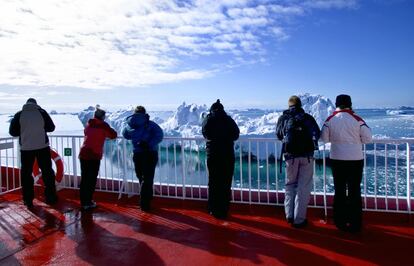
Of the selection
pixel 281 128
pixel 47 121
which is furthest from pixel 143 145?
pixel 281 128

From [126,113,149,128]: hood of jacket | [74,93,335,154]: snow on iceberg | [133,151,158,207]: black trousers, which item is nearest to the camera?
[126,113,149,128]: hood of jacket

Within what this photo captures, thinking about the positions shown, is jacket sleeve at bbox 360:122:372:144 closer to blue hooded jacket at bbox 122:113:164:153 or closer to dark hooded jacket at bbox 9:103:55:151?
blue hooded jacket at bbox 122:113:164:153

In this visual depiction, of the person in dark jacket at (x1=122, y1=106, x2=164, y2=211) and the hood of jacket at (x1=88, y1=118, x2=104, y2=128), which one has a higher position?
the hood of jacket at (x1=88, y1=118, x2=104, y2=128)

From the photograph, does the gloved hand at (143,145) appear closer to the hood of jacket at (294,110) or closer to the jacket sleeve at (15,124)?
the jacket sleeve at (15,124)

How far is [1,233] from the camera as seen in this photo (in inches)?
163

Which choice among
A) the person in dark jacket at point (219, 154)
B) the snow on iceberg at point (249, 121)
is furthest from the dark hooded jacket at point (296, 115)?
the snow on iceberg at point (249, 121)

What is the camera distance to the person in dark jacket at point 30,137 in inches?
199

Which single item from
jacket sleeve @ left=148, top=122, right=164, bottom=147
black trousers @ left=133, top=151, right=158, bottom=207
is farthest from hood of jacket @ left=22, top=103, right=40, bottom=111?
jacket sleeve @ left=148, top=122, right=164, bottom=147

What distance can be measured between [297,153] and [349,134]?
2.00 feet

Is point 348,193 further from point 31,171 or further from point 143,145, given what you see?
point 31,171

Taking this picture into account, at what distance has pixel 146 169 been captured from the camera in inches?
197

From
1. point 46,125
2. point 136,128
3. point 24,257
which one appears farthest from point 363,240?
point 46,125

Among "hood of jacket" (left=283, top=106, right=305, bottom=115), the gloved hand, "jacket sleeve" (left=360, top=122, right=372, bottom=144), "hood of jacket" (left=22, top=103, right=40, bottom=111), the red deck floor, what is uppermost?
"hood of jacket" (left=22, top=103, right=40, bottom=111)

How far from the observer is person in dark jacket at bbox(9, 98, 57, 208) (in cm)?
506
